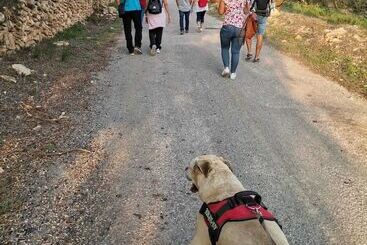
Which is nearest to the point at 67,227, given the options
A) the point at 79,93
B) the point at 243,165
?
the point at 243,165

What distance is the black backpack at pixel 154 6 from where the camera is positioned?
9781mm

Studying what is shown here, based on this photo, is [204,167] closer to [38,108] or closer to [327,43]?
[38,108]

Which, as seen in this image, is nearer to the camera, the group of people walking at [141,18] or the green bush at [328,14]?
the group of people walking at [141,18]

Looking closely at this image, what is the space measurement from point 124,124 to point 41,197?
6.79 ft

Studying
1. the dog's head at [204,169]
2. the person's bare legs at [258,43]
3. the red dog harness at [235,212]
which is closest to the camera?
the red dog harness at [235,212]

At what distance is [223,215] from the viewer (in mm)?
2812

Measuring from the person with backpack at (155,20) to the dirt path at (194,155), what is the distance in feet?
4.80

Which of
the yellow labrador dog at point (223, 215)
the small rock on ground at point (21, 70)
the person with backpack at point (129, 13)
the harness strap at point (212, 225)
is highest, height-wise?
the yellow labrador dog at point (223, 215)

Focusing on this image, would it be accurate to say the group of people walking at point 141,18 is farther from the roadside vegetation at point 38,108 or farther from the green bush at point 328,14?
the green bush at point 328,14

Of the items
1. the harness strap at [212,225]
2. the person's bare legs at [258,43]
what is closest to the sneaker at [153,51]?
the person's bare legs at [258,43]

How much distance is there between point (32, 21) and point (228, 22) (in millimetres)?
4361

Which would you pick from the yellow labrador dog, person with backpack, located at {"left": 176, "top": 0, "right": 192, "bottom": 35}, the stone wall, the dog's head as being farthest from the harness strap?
person with backpack, located at {"left": 176, "top": 0, "right": 192, "bottom": 35}

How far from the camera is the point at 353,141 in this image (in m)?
6.06

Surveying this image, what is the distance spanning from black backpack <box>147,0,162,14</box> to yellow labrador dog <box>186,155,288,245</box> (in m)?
7.04
